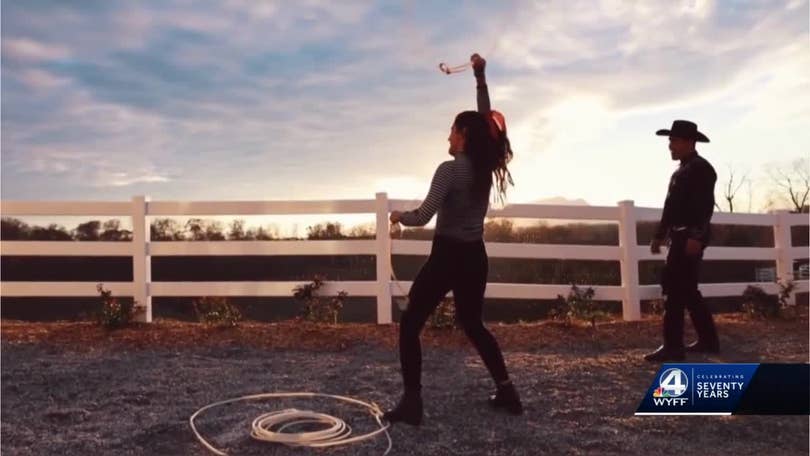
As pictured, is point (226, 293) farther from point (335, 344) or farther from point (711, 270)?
point (711, 270)

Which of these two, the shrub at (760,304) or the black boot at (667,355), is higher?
the shrub at (760,304)

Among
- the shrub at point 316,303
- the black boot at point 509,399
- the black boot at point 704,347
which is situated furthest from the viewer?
the shrub at point 316,303

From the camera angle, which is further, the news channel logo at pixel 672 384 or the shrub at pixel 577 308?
the shrub at pixel 577 308

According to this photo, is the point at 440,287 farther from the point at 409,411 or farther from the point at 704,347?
the point at 704,347

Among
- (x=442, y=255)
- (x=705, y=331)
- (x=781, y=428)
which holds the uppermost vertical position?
(x=442, y=255)

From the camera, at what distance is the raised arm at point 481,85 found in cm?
418

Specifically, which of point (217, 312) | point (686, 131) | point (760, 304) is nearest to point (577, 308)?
point (760, 304)

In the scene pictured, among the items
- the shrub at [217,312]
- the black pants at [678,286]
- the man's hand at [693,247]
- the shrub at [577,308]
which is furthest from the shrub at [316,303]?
the man's hand at [693,247]

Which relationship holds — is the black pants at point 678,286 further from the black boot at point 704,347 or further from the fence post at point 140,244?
the fence post at point 140,244

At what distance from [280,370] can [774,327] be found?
607 cm

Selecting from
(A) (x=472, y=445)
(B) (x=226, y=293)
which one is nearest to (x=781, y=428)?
(A) (x=472, y=445)

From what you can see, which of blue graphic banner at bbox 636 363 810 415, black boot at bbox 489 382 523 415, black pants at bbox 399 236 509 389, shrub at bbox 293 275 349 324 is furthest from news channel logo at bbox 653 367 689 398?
shrub at bbox 293 275 349 324

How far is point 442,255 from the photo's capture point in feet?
13.1

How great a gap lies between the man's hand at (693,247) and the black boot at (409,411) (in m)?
2.93
